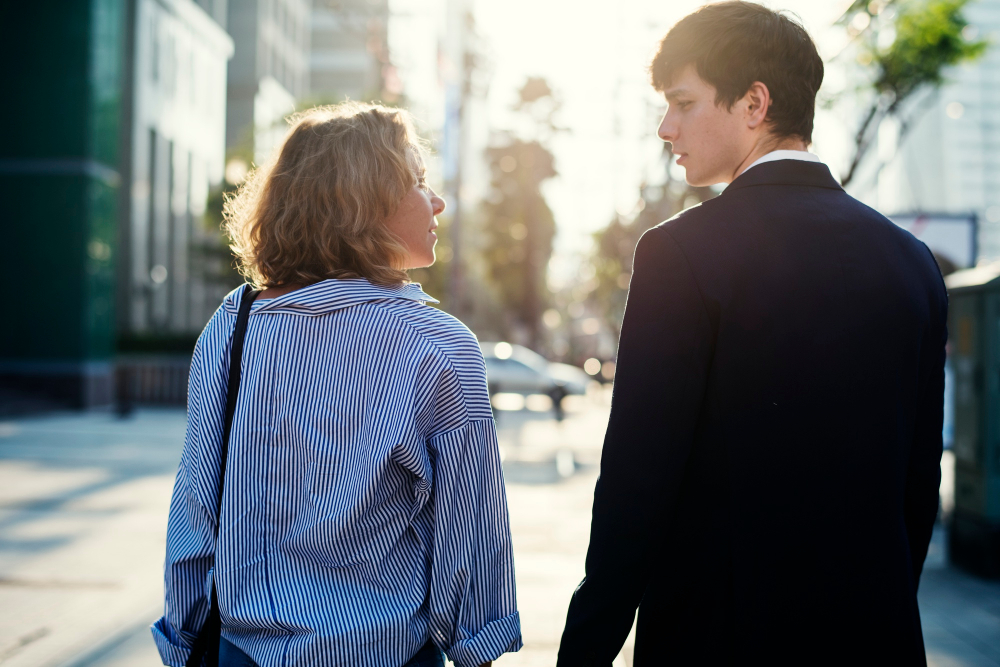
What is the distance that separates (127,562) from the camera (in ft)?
17.9

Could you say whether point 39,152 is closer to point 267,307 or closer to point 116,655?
point 116,655

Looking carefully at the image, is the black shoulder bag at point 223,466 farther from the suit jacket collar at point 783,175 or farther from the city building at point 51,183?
the city building at point 51,183

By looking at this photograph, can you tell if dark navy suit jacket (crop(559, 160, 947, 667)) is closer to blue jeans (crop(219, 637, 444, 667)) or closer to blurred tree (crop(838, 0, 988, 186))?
blue jeans (crop(219, 637, 444, 667))

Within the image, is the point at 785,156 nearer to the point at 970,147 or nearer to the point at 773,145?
the point at 773,145

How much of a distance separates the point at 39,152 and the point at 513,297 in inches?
1034

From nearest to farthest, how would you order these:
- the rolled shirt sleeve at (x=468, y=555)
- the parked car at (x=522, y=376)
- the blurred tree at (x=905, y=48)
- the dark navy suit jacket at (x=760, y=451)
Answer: the dark navy suit jacket at (x=760, y=451) → the rolled shirt sleeve at (x=468, y=555) → the blurred tree at (x=905, y=48) → the parked car at (x=522, y=376)

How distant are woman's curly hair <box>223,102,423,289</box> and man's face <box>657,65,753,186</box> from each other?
549 mm

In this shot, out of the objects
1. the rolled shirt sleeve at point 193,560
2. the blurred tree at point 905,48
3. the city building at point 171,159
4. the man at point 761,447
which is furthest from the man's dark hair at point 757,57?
the city building at point 171,159

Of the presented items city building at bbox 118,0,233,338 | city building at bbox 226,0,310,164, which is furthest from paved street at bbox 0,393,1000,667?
city building at bbox 226,0,310,164

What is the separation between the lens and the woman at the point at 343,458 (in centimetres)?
151

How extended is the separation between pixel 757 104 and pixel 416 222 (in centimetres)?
72

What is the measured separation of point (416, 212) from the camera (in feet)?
5.79

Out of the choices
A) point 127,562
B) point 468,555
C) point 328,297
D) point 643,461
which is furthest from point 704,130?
point 127,562

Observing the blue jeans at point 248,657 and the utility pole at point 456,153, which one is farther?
the utility pole at point 456,153
